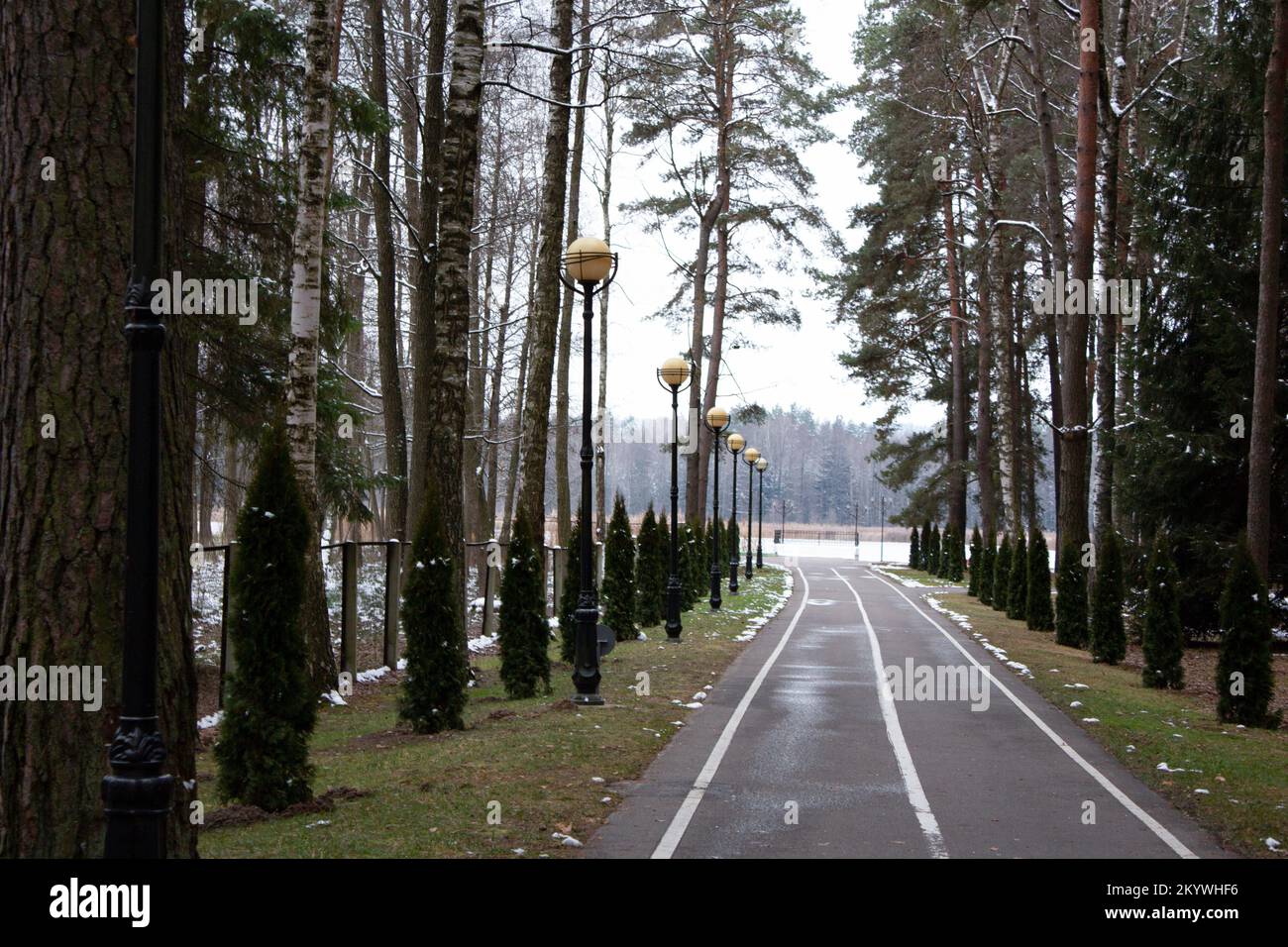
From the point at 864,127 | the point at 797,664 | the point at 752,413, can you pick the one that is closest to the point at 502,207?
the point at 752,413

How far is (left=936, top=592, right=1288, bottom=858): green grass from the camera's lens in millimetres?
8289

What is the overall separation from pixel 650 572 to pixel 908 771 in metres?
13.9

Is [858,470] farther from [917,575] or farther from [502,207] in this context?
[502,207]

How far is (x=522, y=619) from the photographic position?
13.2 m

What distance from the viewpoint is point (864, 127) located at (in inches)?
1645

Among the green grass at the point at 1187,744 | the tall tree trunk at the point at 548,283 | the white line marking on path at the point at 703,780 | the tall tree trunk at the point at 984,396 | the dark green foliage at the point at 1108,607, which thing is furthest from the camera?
the tall tree trunk at the point at 984,396

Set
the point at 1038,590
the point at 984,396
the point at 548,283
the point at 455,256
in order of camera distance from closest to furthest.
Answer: the point at 455,256 < the point at 548,283 < the point at 1038,590 < the point at 984,396

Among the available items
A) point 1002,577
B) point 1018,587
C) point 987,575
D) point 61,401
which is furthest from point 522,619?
point 987,575

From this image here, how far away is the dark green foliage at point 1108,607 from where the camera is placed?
18422 millimetres

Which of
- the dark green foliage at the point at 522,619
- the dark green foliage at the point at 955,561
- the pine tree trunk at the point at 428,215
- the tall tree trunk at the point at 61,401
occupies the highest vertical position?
the pine tree trunk at the point at 428,215

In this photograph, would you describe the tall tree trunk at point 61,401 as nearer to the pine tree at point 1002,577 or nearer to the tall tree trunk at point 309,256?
the tall tree trunk at point 309,256

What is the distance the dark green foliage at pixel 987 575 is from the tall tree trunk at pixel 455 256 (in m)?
20.2

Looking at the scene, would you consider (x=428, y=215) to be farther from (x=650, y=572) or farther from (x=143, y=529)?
(x=143, y=529)

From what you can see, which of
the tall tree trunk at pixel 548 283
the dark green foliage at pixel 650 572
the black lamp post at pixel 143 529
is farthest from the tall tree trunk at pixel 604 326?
the black lamp post at pixel 143 529
